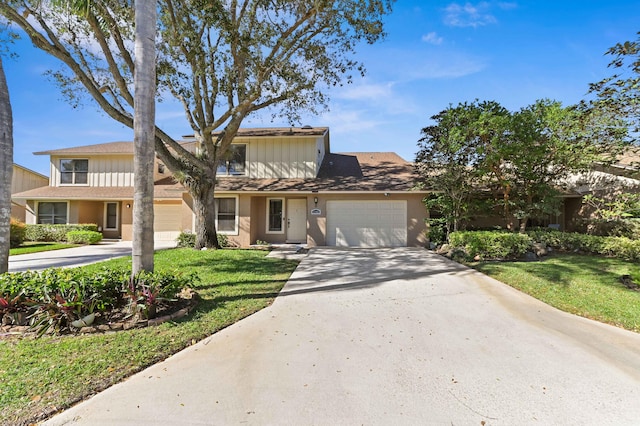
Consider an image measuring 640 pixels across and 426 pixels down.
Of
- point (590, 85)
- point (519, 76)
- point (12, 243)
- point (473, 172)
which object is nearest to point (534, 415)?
point (590, 85)

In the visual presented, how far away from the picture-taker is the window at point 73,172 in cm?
1766

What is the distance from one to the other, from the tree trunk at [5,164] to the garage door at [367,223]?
10354 mm

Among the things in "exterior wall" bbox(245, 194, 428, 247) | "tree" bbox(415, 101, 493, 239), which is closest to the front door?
"exterior wall" bbox(245, 194, 428, 247)

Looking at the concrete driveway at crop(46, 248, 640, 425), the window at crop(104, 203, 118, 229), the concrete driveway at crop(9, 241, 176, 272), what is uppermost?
the window at crop(104, 203, 118, 229)

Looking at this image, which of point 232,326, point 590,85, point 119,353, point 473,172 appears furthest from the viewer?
point 473,172

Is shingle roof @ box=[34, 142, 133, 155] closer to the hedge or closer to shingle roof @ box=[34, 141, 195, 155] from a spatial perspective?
shingle roof @ box=[34, 141, 195, 155]

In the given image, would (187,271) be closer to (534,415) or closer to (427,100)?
(534,415)

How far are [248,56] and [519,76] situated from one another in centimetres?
923

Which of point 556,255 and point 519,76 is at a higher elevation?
point 519,76

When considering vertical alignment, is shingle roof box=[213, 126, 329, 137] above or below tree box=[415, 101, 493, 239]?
above

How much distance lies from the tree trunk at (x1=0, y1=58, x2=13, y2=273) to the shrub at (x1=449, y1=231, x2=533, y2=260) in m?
11.5

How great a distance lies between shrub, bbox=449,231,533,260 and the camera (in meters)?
9.95

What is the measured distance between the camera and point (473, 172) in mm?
11359

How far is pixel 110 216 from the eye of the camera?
18.0 meters
